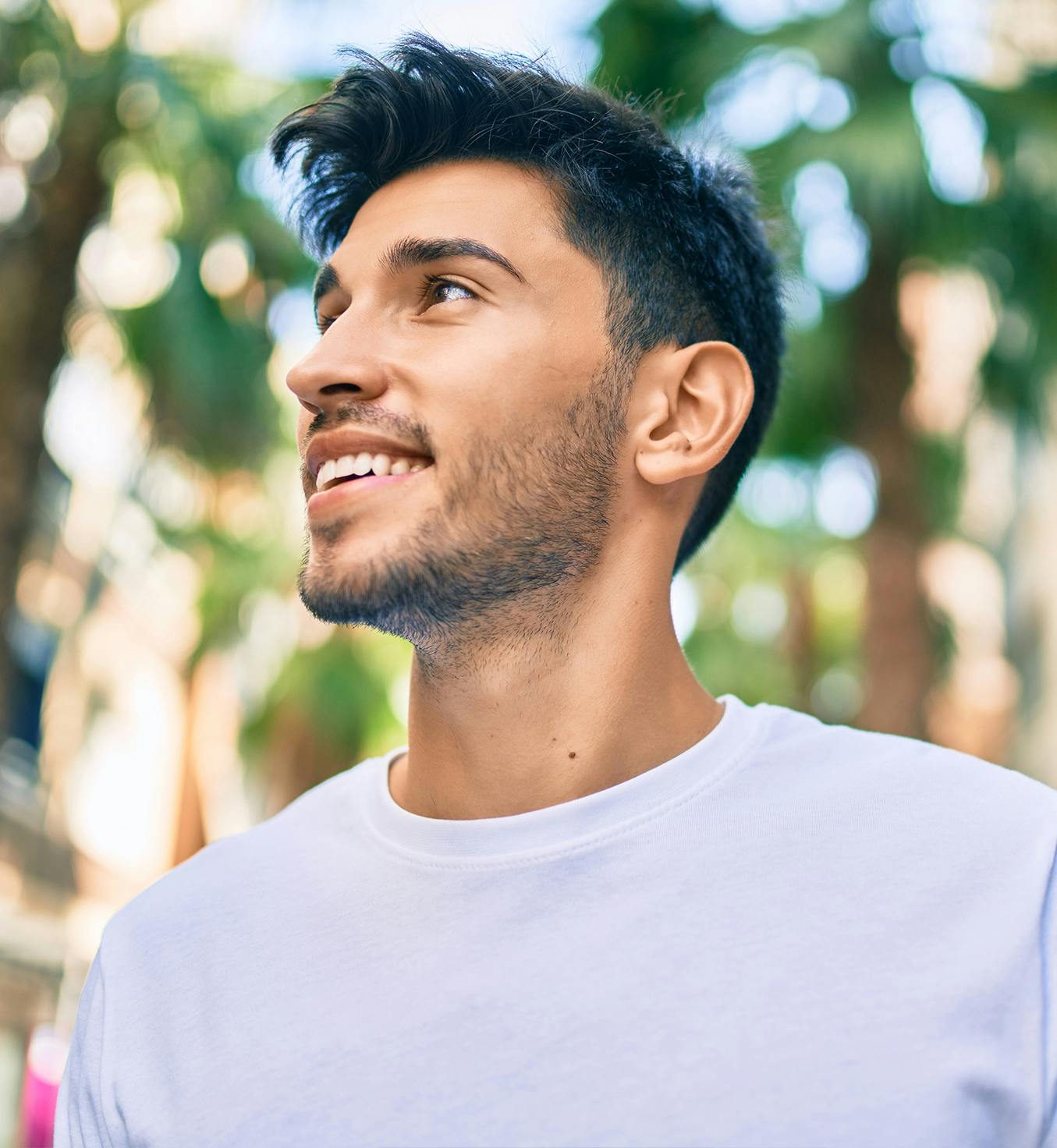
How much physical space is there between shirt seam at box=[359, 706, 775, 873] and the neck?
0.09 metres

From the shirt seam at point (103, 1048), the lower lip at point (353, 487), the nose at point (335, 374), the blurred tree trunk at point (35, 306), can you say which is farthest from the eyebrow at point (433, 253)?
the blurred tree trunk at point (35, 306)

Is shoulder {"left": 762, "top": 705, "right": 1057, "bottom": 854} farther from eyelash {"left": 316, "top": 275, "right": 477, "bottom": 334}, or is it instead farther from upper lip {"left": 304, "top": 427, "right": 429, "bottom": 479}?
eyelash {"left": 316, "top": 275, "right": 477, "bottom": 334}

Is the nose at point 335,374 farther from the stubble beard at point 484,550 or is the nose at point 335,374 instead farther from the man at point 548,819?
the stubble beard at point 484,550

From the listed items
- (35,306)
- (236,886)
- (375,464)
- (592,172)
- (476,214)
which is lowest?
(236,886)

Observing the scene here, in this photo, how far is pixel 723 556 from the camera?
41.1 ft

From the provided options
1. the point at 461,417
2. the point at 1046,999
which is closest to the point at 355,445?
the point at 461,417

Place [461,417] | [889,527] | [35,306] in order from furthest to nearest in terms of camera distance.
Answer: [889,527]
[35,306]
[461,417]

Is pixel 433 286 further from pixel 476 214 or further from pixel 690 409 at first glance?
pixel 690 409

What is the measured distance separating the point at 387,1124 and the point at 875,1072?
0.60 meters

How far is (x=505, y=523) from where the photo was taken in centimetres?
196

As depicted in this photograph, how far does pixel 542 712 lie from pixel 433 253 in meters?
0.74

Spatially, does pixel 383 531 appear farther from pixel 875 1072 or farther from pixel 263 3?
pixel 263 3

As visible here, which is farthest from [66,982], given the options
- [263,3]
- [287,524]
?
[263,3]

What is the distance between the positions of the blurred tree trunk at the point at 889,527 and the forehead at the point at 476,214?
536 centimetres
